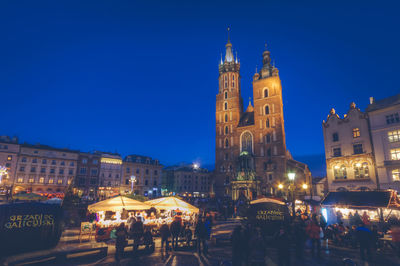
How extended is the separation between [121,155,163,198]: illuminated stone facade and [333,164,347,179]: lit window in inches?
1806

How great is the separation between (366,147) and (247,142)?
2731cm

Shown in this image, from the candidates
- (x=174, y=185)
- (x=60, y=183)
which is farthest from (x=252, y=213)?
(x=174, y=185)

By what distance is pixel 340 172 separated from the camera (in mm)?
32812

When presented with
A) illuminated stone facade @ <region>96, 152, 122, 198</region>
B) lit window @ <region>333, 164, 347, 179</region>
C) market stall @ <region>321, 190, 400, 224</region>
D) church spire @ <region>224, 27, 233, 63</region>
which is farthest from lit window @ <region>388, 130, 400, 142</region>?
illuminated stone facade @ <region>96, 152, 122, 198</region>

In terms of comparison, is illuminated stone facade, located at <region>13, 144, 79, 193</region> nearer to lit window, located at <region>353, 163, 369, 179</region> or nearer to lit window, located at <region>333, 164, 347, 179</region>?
lit window, located at <region>333, 164, 347, 179</region>

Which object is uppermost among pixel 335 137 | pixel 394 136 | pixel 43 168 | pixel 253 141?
pixel 253 141

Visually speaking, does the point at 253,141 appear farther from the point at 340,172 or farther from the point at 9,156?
the point at 9,156

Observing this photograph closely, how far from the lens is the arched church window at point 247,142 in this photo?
2164 inches

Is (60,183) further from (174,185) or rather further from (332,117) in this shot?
(332,117)

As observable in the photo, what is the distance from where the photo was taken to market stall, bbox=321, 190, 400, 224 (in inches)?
638

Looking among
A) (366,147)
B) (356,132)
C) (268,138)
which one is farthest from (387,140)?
(268,138)

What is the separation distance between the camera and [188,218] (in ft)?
65.4

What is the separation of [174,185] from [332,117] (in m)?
66.5

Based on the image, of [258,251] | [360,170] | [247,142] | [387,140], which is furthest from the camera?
[247,142]
